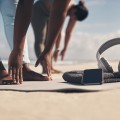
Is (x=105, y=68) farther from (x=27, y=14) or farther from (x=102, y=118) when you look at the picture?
(x=102, y=118)

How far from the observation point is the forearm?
291cm

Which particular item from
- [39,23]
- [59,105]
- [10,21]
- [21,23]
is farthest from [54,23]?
[39,23]

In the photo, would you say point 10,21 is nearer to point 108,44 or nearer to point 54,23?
point 54,23

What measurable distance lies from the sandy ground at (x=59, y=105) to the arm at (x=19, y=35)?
317 mm

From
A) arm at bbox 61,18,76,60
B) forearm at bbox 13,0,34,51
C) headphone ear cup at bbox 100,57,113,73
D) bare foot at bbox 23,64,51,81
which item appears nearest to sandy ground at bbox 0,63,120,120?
forearm at bbox 13,0,34,51

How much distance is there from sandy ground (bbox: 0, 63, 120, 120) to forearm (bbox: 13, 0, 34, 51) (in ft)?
1.56

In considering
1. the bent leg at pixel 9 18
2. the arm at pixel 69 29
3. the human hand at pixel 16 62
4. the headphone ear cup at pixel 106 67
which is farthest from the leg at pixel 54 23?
the arm at pixel 69 29

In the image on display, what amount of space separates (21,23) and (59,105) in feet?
3.34

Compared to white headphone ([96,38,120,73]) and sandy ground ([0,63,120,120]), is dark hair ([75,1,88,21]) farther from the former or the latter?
sandy ground ([0,63,120,120])

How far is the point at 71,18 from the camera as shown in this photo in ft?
16.2

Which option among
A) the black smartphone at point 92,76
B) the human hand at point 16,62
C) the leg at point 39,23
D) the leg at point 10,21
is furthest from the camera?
the leg at point 39,23

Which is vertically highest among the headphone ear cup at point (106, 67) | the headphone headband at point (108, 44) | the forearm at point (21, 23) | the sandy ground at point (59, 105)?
the forearm at point (21, 23)

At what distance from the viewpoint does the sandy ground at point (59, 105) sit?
1.85 meters

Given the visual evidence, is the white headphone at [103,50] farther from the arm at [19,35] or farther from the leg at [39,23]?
the leg at [39,23]
